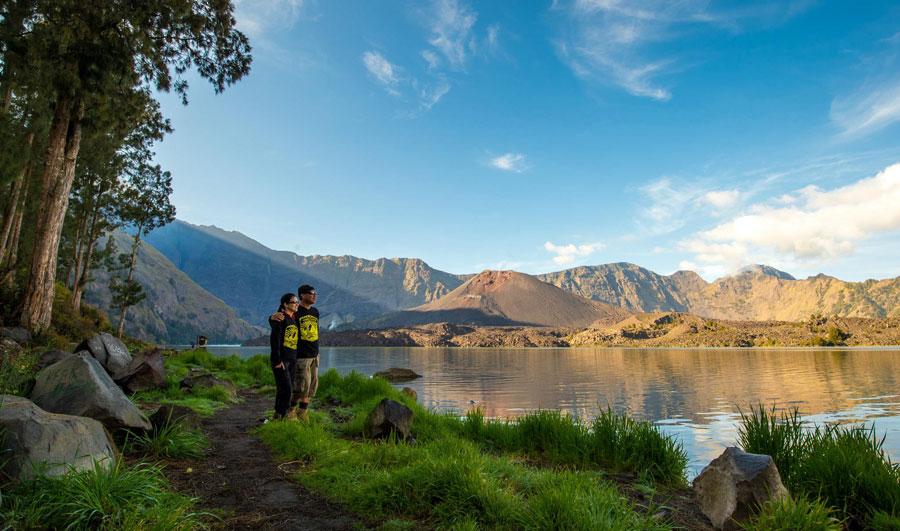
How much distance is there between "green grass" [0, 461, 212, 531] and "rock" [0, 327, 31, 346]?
13.8 metres

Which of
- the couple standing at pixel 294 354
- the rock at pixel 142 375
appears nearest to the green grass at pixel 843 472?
the couple standing at pixel 294 354

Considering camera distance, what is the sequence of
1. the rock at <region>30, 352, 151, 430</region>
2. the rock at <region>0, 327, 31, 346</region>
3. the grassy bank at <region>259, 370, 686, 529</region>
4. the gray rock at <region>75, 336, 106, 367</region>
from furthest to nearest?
1. the rock at <region>0, 327, 31, 346</region>
2. the gray rock at <region>75, 336, 106, 367</region>
3. the rock at <region>30, 352, 151, 430</region>
4. the grassy bank at <region>259, 370, 686, 529</region>

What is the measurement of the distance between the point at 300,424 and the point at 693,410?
19.6 meters

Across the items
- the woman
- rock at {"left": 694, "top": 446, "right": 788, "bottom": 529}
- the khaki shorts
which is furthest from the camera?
the khaki shorts

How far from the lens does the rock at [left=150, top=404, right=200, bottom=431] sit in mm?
6656

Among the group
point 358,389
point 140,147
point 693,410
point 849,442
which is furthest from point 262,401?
point 140,147

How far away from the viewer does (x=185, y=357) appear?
24.7 metres

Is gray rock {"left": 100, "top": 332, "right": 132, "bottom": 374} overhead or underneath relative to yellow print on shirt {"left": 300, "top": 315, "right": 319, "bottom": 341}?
underneath

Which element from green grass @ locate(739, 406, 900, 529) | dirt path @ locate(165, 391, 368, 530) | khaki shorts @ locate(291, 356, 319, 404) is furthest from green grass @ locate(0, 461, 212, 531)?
green grass @ locate(739, 406, 900, 529)

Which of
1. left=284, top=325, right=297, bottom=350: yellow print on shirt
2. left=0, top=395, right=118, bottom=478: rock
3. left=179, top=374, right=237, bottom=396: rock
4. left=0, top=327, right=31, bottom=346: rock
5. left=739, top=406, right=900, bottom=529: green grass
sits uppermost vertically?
left=284, top=325, right=297, bottom=350: yellow print on shirt

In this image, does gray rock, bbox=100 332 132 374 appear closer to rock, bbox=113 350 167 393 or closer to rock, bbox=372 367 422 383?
rock, bbox=113 350 167 393

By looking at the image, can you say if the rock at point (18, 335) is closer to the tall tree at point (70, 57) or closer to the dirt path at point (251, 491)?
the tall tree at point (70, 57)

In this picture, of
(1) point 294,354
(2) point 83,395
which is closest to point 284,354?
(1) point 294,354

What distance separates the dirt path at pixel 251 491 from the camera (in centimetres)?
420
